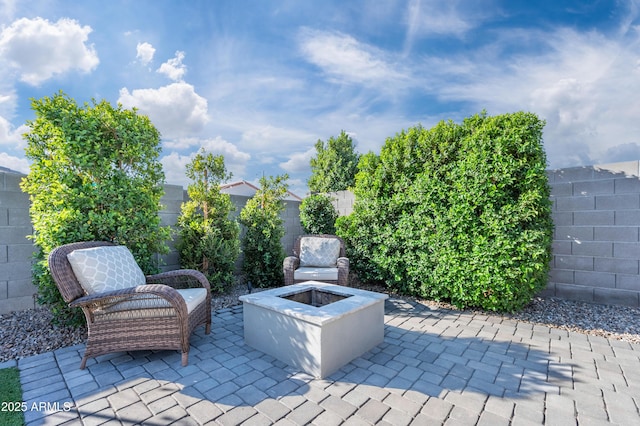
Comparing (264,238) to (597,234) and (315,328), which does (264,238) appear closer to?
(315,328)

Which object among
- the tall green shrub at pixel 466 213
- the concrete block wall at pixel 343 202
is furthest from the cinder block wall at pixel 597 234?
the concrete block wall at pixel 343 202

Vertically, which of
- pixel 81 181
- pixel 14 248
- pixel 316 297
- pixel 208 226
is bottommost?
pixel 316 297

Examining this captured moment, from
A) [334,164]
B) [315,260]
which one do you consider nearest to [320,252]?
[315,260]

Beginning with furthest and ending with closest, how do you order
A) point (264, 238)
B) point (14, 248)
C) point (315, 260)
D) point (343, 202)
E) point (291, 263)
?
point (343, 202), point (264, 238), point (315, 260), point (291, 263), point (14, 248)

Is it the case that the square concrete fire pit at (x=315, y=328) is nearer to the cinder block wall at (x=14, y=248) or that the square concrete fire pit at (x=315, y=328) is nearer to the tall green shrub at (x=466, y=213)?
the tall green shrub at (x=466, y=213)

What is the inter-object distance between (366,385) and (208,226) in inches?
137

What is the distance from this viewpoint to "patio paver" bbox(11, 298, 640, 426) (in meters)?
1.91

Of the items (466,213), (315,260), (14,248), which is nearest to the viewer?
(14,248)

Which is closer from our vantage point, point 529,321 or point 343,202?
point 529,321

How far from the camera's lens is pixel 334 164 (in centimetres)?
1619

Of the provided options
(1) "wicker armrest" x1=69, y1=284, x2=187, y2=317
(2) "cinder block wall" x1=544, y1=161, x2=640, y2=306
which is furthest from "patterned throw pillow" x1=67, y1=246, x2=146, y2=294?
(2) "cinder block wall" x1=544, y1=161, x2=640, y2=306

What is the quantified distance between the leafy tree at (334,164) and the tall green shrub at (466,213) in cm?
1103

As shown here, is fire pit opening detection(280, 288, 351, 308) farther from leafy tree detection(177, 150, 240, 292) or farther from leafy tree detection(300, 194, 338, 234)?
leafy tree detection(300, 194, 338, 234)

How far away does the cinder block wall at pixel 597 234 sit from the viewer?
4.07 meters
